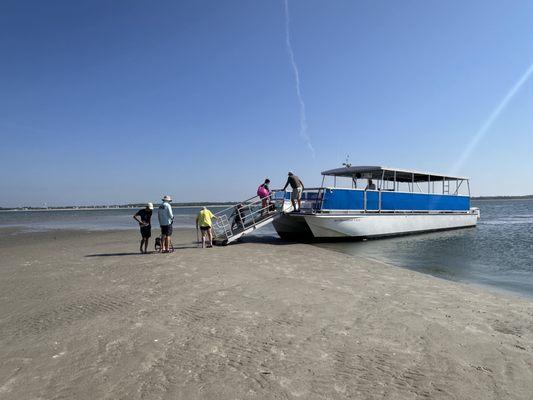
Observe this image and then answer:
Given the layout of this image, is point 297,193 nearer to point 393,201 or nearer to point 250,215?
point 250,215

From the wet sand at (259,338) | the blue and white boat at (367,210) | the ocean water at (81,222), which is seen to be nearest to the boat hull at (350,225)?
the blue and white boat at (367,210)

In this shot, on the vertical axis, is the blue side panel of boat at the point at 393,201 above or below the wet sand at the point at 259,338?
above

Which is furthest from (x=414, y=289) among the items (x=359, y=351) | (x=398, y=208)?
(x=398, y=208)

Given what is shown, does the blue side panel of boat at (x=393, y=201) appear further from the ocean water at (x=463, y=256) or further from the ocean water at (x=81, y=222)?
the ocean water at (x=81, y=222)

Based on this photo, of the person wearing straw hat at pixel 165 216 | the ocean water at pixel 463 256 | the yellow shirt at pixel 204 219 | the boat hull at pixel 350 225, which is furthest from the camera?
the boat hull at pixel 350 225

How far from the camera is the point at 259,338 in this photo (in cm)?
509

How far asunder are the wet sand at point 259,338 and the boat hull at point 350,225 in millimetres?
8272

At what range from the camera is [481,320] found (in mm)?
6074

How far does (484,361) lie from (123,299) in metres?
6.17

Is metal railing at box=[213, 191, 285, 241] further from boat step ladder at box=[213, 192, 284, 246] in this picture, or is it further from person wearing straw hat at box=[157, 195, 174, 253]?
person wearing straw hat at box=[157, 195, 174, 253]

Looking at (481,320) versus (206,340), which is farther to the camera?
(481,320)

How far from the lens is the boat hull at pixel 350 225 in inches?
701

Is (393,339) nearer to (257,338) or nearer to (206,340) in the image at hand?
(257,338)

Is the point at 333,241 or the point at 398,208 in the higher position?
the point at 398,208
